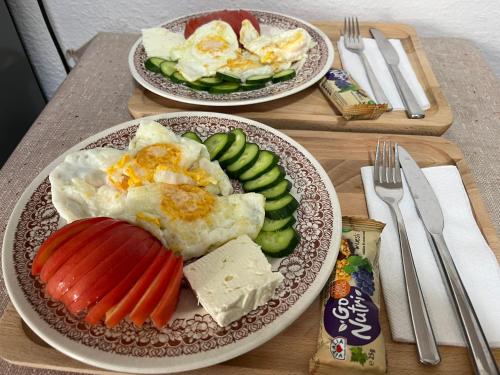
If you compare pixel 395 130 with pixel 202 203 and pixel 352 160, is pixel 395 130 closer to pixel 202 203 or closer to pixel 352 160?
pixel 352 160

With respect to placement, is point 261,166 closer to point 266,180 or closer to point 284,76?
point 266,180

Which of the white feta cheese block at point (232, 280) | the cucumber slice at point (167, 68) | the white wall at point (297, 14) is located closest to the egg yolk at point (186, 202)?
the white feta cheese block at point (232, 280)

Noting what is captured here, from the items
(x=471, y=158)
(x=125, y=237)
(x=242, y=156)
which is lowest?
(x=471, y=158)

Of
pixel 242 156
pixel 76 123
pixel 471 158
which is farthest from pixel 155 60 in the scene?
pixel 471 158

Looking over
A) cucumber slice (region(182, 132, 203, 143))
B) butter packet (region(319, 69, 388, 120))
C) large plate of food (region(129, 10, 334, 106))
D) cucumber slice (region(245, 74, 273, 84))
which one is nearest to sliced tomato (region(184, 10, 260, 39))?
large plate of food (region(129, 10, 334, 106))

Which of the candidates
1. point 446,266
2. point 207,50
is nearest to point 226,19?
point 207,50

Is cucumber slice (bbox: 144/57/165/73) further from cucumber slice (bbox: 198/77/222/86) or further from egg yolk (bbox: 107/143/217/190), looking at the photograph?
egg yolk (bbox: 107/143/217/190)

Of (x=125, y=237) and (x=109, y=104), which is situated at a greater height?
(x=125, y=237)
